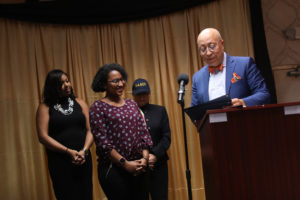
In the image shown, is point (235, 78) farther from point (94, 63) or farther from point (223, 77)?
point (94, 63)

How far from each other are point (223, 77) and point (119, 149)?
99 centimetres

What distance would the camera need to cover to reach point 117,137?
7.82ft

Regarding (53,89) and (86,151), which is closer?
(86,151)

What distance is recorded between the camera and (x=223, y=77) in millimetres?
2621

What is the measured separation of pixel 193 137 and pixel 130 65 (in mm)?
1299

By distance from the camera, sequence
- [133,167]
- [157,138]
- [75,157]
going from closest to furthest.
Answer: [133,167], [75,157], [157,138]

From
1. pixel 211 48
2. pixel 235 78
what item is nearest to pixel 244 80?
pixel 235 78

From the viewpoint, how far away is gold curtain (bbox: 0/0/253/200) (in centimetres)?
397

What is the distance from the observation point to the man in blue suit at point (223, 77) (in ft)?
8.09

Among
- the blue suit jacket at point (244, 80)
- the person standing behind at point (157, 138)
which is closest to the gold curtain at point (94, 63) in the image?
the person standing behind at point (157, 138)

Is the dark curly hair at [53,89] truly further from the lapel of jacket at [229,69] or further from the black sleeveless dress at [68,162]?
the lapel of jacket at [229,69]

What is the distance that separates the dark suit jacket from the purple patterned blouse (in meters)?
0.76

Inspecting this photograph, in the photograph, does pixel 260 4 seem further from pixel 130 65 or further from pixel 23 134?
pixel 23 134

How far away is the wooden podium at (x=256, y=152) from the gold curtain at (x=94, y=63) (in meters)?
2.62
